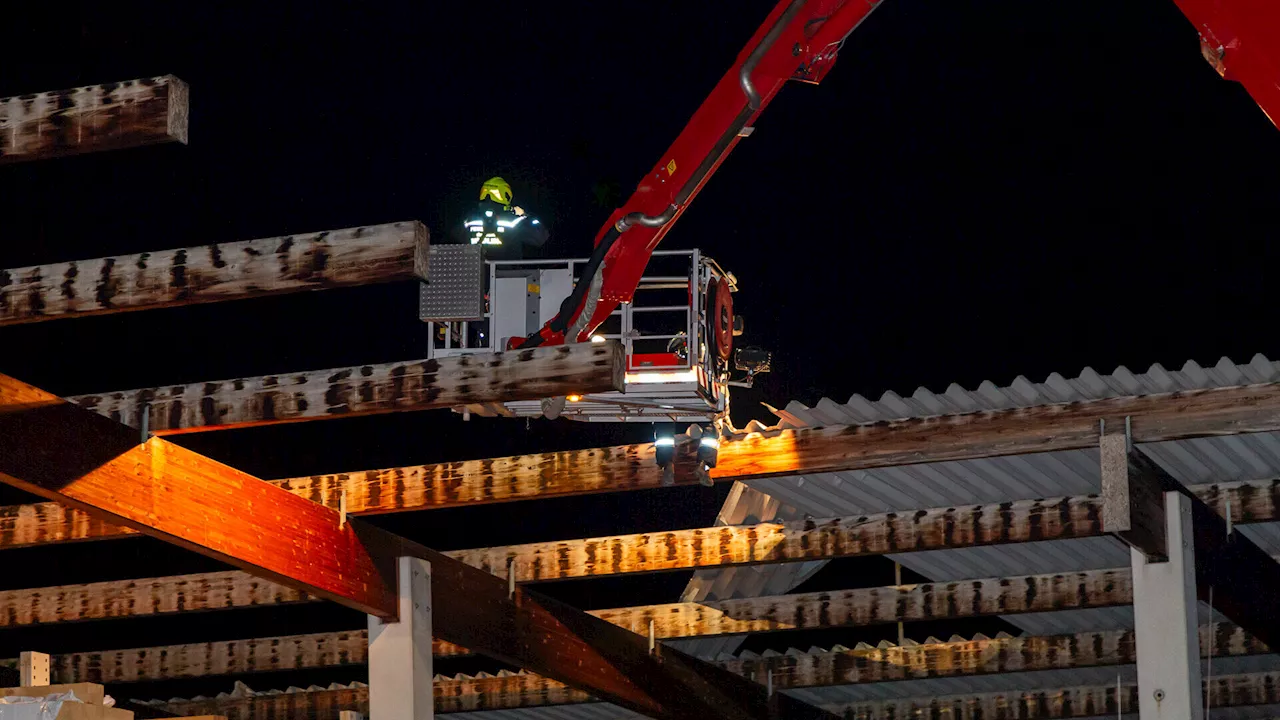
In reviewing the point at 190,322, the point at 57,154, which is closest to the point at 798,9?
the point at 57,154

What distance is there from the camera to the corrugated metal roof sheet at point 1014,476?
40.2 feet

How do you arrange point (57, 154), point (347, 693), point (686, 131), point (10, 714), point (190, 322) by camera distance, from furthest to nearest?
point (190, 322) → point (347, 693) → point (686, 131) → point (10, 714) → point (57, 154)

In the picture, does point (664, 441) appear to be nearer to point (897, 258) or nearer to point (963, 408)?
point (963, 408)

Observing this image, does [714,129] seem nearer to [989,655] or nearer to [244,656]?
[989,655]

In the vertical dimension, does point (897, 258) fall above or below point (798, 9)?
above

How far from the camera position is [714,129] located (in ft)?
38.2

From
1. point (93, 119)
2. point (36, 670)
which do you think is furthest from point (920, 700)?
point (93, 119)

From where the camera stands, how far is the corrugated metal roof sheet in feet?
40.2

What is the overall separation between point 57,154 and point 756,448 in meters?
6.81

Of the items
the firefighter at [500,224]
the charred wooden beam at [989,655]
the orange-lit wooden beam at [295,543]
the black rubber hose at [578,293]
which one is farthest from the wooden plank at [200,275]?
the charred wooden beam at [989,655]

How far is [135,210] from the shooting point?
837 inches


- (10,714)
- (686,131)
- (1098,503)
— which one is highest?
(686,131)

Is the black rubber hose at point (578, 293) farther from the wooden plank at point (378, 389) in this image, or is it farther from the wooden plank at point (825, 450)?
the wooden plank at point (378, 389)

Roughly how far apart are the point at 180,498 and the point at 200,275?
1509mm
